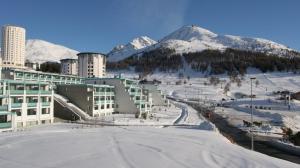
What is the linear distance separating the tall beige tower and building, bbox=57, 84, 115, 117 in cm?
12119

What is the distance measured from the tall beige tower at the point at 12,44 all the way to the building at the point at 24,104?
13207 centimetres

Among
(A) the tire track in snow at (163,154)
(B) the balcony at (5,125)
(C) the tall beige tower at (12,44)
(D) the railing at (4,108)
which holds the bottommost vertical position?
(A) the tire track in snow at (163,154)

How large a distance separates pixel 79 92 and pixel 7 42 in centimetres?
12841

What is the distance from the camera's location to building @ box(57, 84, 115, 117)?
6272 centimetres

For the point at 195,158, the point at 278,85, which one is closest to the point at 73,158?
the point at 195,158

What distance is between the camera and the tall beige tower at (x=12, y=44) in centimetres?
17438

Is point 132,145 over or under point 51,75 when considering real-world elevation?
under

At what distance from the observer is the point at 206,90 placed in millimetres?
179000

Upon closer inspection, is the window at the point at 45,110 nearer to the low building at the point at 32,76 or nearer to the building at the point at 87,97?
the building at the point at 87,97

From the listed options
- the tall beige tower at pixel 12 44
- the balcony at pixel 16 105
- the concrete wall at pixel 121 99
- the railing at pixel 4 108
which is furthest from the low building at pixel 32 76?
the tall beige tower at pixel 12 44

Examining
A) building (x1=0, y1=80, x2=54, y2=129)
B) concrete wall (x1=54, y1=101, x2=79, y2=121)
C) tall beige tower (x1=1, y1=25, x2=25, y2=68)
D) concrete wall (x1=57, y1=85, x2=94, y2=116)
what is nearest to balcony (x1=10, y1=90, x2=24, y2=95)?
building (x1=0, y1=80, x2=54, y2=129)

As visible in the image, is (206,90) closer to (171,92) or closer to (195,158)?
(171,92)

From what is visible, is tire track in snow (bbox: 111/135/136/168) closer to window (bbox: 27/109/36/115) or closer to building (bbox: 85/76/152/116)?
window (bbox: 27/109/36/115)

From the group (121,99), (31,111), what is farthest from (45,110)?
(121,99)
